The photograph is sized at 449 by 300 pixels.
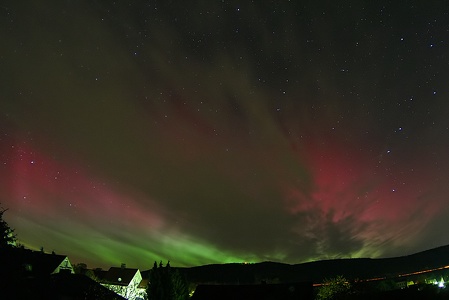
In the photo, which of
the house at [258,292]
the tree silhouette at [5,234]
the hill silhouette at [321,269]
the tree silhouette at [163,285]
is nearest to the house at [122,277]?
the house at [258,292]

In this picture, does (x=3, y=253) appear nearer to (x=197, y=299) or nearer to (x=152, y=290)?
(x=152, y=290)

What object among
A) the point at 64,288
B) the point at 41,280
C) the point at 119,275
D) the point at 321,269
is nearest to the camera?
the point at 41,280

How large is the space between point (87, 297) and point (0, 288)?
18.2 meters

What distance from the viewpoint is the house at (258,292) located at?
4162 cm

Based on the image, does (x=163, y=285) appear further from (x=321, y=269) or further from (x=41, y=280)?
(x=321, y=269)

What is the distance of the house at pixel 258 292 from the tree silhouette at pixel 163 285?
15.9 feet

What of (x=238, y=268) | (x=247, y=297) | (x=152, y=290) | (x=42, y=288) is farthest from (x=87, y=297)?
(x=238, y=268)

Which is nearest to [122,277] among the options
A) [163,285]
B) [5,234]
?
[163,285]

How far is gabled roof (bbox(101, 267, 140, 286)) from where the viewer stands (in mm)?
76812

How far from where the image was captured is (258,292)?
44531 mm

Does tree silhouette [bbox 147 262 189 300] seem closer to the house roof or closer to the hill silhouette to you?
the house roof

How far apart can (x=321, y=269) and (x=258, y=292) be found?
5592 inches

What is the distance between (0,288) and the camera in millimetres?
16891

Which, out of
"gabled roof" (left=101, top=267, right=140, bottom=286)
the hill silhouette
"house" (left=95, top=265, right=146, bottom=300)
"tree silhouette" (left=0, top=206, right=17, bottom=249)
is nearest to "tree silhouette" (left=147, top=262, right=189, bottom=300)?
"tree silhouette" (left=0, top=206, right=17, bottom=249)
